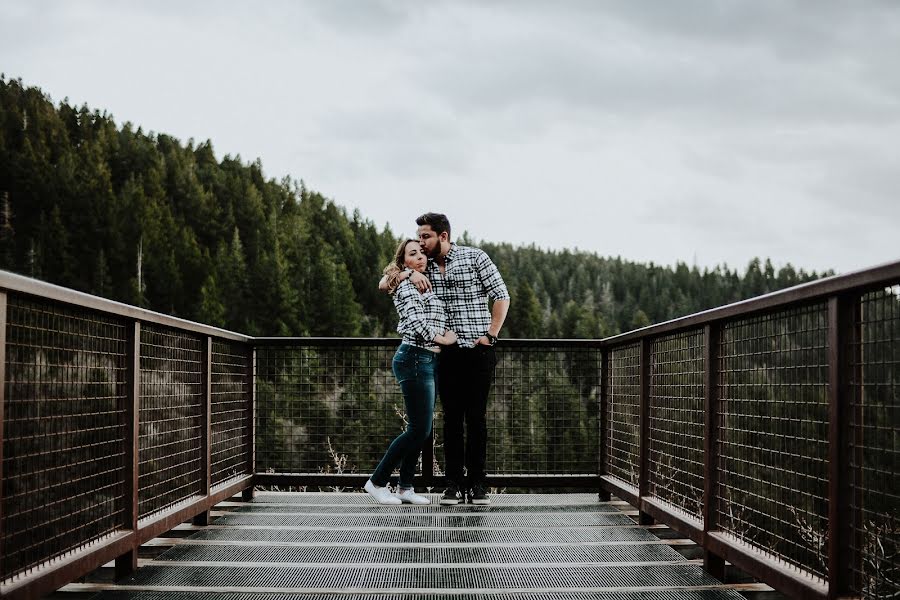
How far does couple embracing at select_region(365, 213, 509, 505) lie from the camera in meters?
4.32

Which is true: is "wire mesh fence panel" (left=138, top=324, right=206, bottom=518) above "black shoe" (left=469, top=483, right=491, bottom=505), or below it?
above

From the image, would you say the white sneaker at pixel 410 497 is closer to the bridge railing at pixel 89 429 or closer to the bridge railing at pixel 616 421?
the bridge railing at pixel 616 421

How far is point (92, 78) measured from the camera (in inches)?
2857

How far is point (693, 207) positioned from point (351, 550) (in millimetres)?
92507

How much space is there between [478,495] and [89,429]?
228 centimetres

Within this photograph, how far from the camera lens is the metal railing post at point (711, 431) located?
10.0 ft

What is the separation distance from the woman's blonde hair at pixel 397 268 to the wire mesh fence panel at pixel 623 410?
138cm

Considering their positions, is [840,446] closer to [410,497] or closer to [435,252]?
[435,252]

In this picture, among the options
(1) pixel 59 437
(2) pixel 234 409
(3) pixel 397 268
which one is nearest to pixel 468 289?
(3) pixel 397 268

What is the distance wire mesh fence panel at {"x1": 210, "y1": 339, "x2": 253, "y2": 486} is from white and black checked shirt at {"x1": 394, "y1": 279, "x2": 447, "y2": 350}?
3.57 feet

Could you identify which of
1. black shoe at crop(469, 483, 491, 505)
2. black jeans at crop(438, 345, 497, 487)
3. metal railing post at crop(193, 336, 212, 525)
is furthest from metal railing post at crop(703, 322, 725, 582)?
metal railing post at crop(193, 336, 212, 525)

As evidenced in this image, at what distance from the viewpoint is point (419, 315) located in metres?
4.23

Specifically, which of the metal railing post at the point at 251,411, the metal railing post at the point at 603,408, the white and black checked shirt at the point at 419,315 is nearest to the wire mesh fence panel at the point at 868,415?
the white and black checked shirt at the point at 419,315

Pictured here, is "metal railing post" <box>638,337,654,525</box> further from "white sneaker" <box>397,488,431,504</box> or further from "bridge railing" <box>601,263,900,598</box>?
"white sneaker" <box>397,488,431,504</box>
